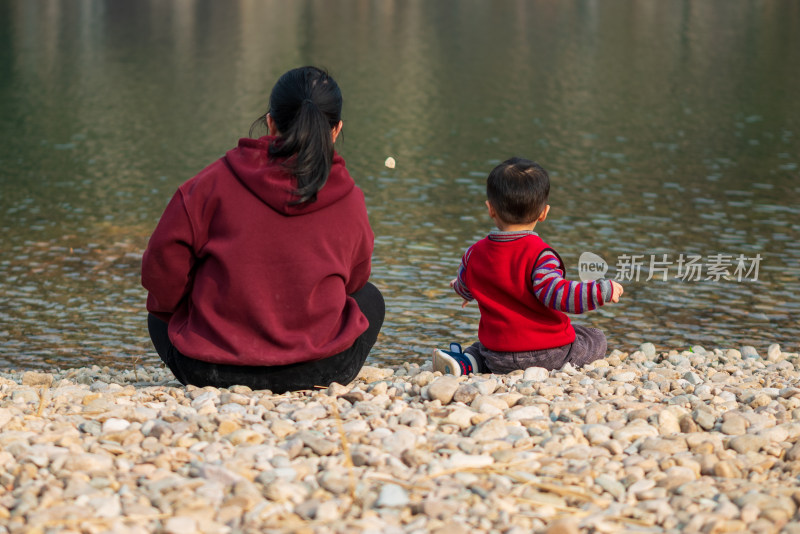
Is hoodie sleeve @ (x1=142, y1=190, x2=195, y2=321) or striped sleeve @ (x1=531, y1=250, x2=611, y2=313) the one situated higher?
hoodie sleeve @ (x1=142, y1=190, x2=195, y2=321)

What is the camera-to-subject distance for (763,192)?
12.9 m

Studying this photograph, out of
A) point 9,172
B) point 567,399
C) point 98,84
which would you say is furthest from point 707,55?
point 567,399

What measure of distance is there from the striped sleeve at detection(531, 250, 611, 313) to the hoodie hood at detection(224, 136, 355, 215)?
4.28 ft

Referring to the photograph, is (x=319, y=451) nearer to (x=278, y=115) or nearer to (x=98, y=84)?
(x=278, y=115)

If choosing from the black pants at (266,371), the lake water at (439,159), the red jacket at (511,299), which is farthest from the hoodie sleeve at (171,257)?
the lake water at (439,159)

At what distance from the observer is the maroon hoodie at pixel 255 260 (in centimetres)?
443

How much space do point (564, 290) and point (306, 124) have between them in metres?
1.68

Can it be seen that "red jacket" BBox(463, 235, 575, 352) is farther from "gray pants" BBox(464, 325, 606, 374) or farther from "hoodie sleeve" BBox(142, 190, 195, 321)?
"hoodie sleeve" BBox(142, 190, 195, 321)

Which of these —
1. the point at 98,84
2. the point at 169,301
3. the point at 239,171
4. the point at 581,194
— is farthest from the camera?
the point at 98,84

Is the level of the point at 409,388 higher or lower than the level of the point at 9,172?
higher

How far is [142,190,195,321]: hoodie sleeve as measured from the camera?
444cm

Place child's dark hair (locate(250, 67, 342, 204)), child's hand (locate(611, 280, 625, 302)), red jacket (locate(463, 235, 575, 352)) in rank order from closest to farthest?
child's dark hair (locate(250, 67, 342, 204)) → child's hand (locate(611, 280, 625, 302)) → red jacket (locate(463, 235, 575, 352))

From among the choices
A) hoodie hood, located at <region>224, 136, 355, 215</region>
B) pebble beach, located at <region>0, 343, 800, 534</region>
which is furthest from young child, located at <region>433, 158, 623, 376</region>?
hoodie hood, located at <region>224, 136, 355, 215</region>

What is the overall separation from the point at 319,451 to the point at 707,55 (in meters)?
30.7
